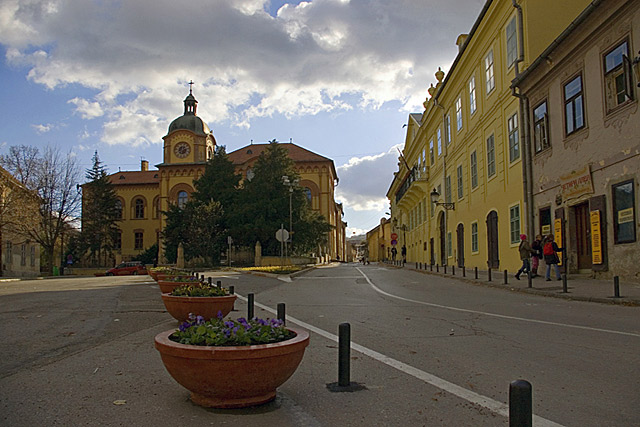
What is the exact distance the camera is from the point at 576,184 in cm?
1775

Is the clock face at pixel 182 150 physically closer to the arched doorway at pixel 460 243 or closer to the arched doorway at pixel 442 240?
the arched doorway at pixel 442 240

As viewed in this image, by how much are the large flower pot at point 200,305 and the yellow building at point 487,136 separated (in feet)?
51.6

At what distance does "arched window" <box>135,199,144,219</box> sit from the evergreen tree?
925 cm

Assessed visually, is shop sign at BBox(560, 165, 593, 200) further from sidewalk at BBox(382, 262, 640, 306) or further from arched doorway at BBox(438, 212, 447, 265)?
arched doorway at BBox(438, 212, 447, 265)

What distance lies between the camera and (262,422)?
4.35m

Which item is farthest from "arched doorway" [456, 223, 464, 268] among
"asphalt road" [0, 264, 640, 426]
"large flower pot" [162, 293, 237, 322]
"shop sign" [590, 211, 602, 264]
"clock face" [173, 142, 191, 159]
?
"clock face" [173, 142, 191, 159]

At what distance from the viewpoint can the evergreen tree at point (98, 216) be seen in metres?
64.6

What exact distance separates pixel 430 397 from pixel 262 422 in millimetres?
1673

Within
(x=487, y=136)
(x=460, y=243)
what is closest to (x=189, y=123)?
(x=460, y=243)

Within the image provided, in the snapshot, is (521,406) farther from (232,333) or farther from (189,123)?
(189,123)

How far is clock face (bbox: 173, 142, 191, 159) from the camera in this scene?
7744cm

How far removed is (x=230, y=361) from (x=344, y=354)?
145cm

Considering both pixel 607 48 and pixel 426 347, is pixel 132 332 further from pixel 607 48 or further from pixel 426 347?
pixel 607 48

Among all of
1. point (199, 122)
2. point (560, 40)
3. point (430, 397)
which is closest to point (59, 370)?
point (430, 397)
